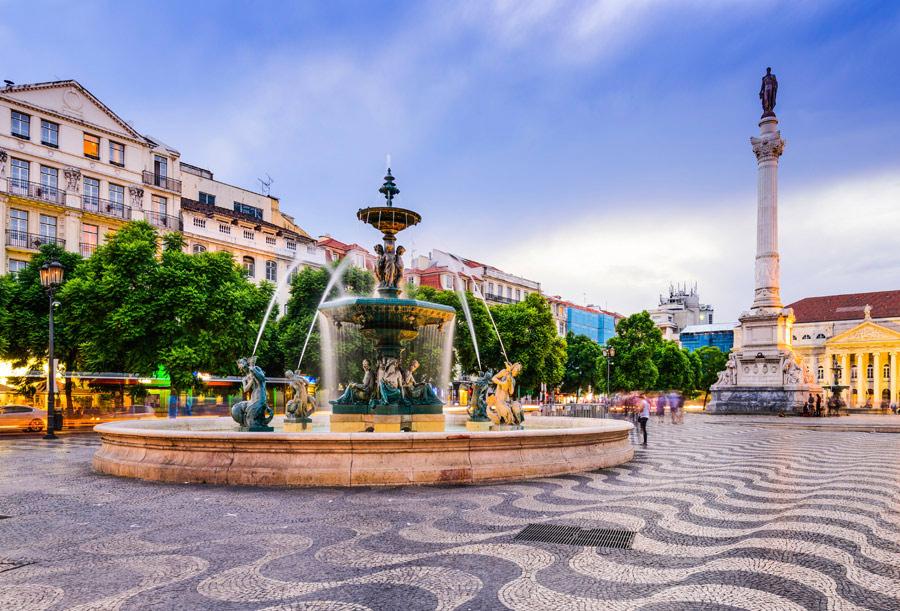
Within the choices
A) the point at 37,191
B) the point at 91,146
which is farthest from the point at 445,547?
the point at 91,146

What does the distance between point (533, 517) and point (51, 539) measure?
524 cm

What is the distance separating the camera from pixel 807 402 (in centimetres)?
3841

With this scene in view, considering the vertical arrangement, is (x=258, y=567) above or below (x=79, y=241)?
below

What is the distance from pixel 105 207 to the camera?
3959cm

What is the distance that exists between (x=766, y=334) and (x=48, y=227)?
47159 millimetres

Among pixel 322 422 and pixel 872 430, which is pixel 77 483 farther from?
pixel 872 430

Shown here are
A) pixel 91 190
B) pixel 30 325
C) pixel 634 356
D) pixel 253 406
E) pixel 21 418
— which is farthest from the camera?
pixel 634 356

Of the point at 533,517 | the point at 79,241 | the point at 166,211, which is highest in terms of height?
the point at 166,211

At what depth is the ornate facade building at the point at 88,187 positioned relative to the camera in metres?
35.6

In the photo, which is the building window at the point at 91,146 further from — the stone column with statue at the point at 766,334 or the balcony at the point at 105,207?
the stone column with statue at the point at 766,334

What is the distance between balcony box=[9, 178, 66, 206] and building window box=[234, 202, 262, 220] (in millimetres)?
15305

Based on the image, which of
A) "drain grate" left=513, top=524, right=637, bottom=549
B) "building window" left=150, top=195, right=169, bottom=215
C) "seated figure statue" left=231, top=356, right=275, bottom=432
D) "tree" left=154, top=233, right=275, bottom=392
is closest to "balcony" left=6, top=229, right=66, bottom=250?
"building window" left=150, top=195, right=169, bottom=215

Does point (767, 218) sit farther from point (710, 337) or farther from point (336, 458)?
point (710, 337)

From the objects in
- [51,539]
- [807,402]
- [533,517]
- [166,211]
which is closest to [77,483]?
[51,539]
